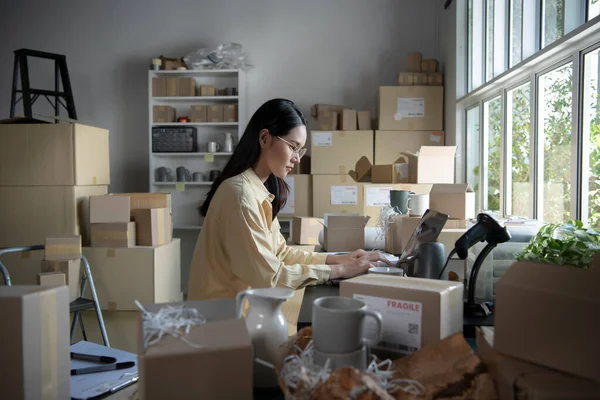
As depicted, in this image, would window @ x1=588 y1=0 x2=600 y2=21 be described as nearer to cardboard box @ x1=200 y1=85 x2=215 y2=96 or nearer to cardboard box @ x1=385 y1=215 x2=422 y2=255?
cardboard box @ x1=385 y1=215 x2=422 y2=255

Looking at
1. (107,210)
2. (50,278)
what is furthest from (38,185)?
(50,278)

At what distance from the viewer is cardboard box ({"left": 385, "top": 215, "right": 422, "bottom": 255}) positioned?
83.6 inches

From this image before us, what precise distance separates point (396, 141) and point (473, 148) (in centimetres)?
61

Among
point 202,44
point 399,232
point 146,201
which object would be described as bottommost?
point 399,232

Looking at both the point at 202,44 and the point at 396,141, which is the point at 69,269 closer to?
the point at 396,141

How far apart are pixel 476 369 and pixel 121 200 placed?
2.63 meters

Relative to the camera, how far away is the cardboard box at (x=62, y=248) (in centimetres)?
249

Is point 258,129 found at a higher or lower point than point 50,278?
higher

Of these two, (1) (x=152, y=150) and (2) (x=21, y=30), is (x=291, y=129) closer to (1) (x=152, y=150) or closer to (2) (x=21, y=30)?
(1) (x=152, y=150)

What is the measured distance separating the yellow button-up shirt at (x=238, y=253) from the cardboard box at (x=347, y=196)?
6.84ft

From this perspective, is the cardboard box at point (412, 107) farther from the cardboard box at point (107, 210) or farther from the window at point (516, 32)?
the cardboard box at point (107, 210)

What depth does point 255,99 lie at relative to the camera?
4734 millimetres

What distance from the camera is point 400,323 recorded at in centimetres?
88

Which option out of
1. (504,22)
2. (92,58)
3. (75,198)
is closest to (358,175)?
(504,22)
